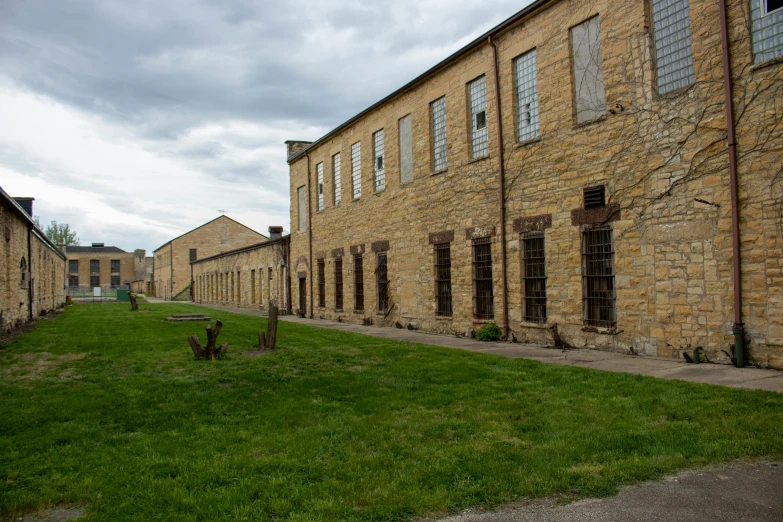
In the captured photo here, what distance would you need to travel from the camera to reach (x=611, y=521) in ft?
12.1

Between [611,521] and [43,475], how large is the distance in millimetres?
4461

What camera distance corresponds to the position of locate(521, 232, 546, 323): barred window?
12844 millimetres

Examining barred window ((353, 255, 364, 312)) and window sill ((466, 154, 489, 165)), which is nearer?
window sill ((466, 154, 489, 165))

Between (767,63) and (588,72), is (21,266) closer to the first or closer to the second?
(588,72)

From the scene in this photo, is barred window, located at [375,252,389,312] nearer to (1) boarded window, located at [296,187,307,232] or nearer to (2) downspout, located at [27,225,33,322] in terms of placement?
(1) boarded window, located at [296,187,307,232]

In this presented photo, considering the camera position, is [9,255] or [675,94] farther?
[9,255]

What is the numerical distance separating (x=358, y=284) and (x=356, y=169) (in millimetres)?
4437

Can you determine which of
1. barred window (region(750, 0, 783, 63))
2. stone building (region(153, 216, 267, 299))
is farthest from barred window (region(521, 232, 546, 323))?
stone building (region(153, 216, 267, 299))

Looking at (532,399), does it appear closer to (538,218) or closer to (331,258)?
(538,218)

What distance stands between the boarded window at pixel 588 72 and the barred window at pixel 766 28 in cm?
289

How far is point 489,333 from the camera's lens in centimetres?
1395

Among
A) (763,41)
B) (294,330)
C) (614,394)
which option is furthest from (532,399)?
(294,330)

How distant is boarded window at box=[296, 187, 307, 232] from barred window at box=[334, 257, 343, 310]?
4.44m

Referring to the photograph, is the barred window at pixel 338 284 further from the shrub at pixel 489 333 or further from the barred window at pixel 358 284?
the shrub at pixel 489 333
